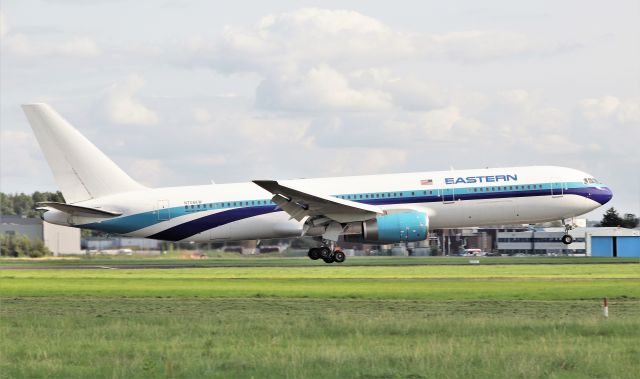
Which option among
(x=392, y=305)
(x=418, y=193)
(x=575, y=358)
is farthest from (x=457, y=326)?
(x=418, y=193)

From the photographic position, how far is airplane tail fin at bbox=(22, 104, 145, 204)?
5484 cm

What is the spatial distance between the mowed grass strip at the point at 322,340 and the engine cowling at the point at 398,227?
19773mm

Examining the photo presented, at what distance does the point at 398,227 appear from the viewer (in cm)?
5153

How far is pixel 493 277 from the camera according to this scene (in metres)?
43.8

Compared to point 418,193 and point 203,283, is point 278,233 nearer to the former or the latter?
point 418,193

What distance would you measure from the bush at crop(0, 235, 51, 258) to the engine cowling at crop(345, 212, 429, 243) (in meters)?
40.5

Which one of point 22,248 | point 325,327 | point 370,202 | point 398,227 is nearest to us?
point 325,327

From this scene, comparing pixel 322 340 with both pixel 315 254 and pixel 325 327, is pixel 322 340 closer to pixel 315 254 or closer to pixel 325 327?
pixel 325 327

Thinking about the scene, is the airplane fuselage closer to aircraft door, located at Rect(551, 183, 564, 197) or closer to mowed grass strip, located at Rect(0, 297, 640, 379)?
aircraft door, located at Rect(551, 183, 564, 197)

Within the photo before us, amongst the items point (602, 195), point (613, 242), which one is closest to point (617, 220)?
point (613, 242)

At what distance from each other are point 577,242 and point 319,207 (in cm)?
5265

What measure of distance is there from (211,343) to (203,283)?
2179 cm

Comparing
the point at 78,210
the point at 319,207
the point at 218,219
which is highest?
the point at 78,210

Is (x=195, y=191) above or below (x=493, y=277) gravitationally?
above
